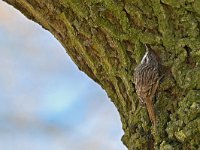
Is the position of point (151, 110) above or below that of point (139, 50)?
below

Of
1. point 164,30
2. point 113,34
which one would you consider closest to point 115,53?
point 113,34

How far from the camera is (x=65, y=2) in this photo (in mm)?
1437

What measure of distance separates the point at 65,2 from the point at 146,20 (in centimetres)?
22

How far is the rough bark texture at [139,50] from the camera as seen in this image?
124 centimetres

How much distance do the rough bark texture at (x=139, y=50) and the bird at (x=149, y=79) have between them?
1 cm

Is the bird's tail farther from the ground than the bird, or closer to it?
closer to it

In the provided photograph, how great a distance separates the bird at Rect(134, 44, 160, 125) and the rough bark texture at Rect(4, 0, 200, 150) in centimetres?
1

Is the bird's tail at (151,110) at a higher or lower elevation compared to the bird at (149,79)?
lower

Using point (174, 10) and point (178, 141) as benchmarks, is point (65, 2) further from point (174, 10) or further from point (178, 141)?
point (178, 141)

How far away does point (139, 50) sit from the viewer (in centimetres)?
133

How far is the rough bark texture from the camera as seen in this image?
4.06ft

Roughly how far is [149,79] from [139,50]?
0.24 ft

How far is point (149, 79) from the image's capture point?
1.30m

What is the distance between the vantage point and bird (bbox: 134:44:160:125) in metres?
1.29
